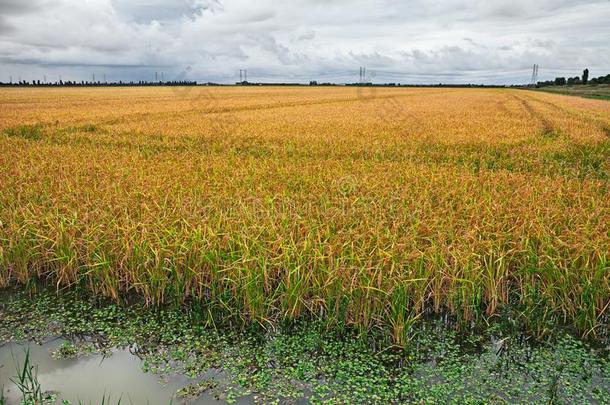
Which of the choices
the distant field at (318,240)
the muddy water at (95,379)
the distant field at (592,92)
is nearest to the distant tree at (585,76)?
the distant field at (592,92)

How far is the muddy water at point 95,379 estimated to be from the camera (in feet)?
9.68

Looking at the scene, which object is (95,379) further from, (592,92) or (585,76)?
(585,76)

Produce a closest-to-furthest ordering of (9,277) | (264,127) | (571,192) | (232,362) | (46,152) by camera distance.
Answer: (232,362) → (9,277) → (571,192) → (46,152) → (264,127)

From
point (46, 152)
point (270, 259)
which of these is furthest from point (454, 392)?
point (46, 152)

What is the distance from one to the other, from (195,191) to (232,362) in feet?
10.8

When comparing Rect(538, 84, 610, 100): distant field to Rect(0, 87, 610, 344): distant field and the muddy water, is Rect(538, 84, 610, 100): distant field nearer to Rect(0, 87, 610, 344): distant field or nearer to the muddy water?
Rect(0, 87, 610, 344): distant field

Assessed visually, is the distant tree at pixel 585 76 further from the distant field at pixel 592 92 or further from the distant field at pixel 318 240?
the distant field at pixel 318 240

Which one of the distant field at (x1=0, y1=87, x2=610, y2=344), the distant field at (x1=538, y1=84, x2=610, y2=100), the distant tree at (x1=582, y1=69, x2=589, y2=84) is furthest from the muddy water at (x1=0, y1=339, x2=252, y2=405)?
the distant tree at (x1=582, y1=69, x2=589, y2=84)

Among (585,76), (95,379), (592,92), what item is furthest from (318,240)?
(585,76)

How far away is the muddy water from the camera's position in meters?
2.95

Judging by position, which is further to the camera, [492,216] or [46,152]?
[46,152]

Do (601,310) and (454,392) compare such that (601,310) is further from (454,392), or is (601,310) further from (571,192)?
(571,192)

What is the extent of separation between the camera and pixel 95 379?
10.3 feet

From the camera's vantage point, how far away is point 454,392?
3041mm
